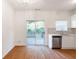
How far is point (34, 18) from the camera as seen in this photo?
30.4 ft

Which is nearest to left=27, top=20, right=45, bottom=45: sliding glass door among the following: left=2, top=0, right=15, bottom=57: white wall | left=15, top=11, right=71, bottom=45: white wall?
left=15, top=11, right=71, bottom=45: white wall

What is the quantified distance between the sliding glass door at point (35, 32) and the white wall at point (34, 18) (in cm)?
35

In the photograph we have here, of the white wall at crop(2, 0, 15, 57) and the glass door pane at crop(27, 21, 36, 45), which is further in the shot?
the glass door pane at crop(27, 21, 36, 45)

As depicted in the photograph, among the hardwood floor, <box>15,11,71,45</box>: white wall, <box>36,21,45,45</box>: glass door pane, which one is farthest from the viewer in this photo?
<box>36,21,45,45</box>: glass door pane

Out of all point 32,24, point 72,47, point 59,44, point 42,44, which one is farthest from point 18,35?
point 72,47

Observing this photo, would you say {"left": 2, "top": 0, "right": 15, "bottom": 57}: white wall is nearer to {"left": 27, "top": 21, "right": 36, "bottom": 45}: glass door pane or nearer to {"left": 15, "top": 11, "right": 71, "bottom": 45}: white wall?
{"left": 15, "top": 11, "right": 71, "bottom": 45}: white wall

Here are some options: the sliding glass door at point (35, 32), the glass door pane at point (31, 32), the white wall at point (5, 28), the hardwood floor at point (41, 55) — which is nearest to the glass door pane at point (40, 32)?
the sliding glass door at point (35, 32)

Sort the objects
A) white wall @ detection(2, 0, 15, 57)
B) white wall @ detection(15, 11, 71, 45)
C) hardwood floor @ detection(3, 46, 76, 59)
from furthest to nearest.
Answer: white wall @ detection(15, 11, 71, 45) < hardwood floor @ detection(3, 46, 76, 59) < white wall @ detection(2, 0, 15, 57)

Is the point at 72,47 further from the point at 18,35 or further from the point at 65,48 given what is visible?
the point at 18,35

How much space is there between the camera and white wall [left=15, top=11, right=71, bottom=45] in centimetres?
919

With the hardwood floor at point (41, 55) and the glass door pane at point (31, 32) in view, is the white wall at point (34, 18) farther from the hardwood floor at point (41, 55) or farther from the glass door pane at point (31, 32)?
the hardwood floor at point (41, 55)

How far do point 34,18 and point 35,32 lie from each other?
1.12 metres

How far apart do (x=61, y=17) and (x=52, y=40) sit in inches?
89.7

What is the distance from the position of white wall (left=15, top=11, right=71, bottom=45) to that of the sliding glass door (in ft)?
1.14
